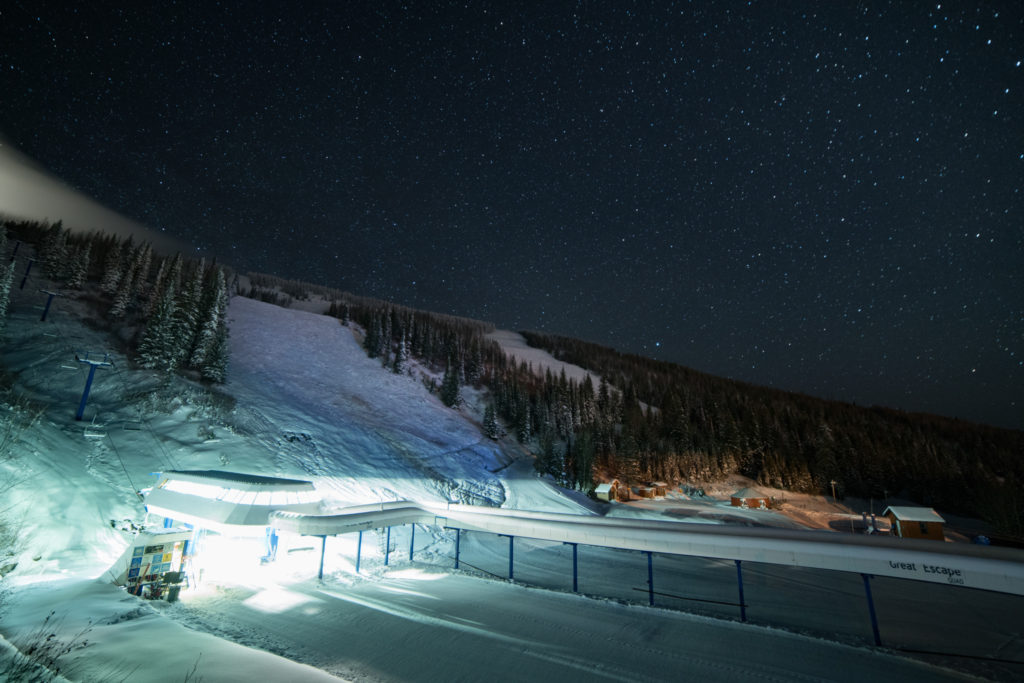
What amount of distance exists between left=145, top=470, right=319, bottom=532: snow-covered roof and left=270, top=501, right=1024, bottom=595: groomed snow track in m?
1.22

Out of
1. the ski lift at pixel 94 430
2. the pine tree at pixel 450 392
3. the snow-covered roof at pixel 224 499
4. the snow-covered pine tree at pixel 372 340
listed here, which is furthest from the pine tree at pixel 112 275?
the pine tree at pixel 450 392

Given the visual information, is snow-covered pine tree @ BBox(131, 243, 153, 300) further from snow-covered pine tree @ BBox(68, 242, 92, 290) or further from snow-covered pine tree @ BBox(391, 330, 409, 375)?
snow-covered pine tree @ BBox(391, 330, 409, 375)

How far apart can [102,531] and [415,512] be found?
15.3 metres

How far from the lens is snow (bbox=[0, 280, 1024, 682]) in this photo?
1257 centimetres

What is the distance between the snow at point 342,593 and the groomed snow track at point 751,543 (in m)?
2.65

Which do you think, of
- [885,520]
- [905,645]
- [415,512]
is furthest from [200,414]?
[885,520]

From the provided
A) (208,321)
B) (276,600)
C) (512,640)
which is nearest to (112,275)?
(208,321)

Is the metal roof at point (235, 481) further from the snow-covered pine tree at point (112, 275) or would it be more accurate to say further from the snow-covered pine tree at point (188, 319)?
the snow-covered pine tree at point (112, 275)

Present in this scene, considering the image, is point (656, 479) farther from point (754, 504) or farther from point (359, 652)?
point (359, 652)

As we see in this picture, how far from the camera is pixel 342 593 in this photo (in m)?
19.8

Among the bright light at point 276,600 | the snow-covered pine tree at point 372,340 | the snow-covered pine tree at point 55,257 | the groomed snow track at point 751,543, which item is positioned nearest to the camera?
the groomed snow track at point 751,543

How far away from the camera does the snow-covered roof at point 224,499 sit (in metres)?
20.5

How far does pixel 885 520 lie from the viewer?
64438mm

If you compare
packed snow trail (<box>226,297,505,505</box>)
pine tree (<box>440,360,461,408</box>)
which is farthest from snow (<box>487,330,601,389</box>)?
packed snow trail (<box>226,297,505,505</box>)
